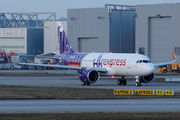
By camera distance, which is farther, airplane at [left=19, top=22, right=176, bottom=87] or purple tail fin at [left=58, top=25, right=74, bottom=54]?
purple tail fin at [left=58, top=25, right=74, bottom=54]

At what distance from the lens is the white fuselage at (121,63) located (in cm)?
4084

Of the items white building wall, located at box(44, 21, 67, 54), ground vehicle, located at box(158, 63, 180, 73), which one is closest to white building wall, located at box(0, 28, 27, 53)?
white building wall, located at box(44, 21, 67, 54)

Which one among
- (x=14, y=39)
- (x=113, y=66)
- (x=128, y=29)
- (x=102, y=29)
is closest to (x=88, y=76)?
(x=113, y=66)

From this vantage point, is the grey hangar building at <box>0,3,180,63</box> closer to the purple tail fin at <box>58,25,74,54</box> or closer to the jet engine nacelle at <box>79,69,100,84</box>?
the purple tail fin at <box>58,25,74,54</box>

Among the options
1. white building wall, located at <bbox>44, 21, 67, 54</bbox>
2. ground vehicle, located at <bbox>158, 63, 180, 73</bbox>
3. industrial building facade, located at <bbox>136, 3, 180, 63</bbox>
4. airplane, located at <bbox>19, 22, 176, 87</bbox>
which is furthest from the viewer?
white building wall, located at <bbox>44, 21, 67, 54</bbox>

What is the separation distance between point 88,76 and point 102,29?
54123mm

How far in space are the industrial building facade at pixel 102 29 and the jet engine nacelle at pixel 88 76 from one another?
2040 inches

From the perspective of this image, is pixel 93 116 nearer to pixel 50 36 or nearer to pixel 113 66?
pixel 113 66

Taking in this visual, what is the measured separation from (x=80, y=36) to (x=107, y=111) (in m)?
77.1

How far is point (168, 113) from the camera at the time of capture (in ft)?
64.4

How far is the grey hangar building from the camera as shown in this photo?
8506 cm

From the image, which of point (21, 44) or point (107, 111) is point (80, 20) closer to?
point (21, 44)

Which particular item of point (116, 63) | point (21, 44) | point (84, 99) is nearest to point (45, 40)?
point (21, 44)

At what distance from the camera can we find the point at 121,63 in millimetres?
42375
